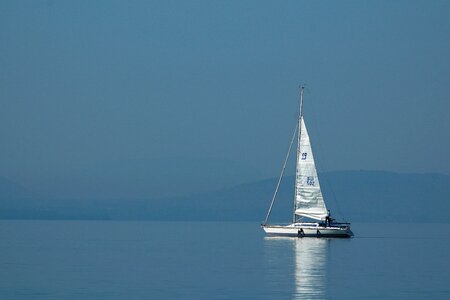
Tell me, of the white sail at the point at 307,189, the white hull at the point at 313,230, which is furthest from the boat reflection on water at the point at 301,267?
the white sail at the point at 307,189

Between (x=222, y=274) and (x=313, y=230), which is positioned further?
(x=313, y=230)

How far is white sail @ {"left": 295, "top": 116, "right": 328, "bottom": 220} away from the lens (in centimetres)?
10825

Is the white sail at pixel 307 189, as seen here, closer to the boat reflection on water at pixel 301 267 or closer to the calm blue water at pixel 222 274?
the boat reflection on water at pixel 301 267

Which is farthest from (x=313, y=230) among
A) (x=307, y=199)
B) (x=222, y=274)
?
(x=222, y=274)

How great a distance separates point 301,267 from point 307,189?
40043mm

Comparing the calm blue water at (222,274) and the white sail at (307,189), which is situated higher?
the white sail at (307,189)

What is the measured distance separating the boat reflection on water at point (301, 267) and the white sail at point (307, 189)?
3470 mm

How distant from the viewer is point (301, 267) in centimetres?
6894

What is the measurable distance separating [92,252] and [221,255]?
1142 centimetres

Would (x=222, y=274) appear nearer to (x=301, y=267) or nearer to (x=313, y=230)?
(x=301, y=267)

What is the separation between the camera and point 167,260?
7631cm

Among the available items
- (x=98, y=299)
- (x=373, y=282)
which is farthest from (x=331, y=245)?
(x=98, y=299)

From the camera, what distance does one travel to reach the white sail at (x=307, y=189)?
108250 millimetres

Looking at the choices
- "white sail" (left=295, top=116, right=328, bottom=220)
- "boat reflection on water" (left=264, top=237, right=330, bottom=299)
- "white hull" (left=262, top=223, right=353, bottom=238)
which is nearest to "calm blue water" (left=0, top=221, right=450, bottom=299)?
"boat reflection on water" (left=264, top=237, right=330, bottom=299)
